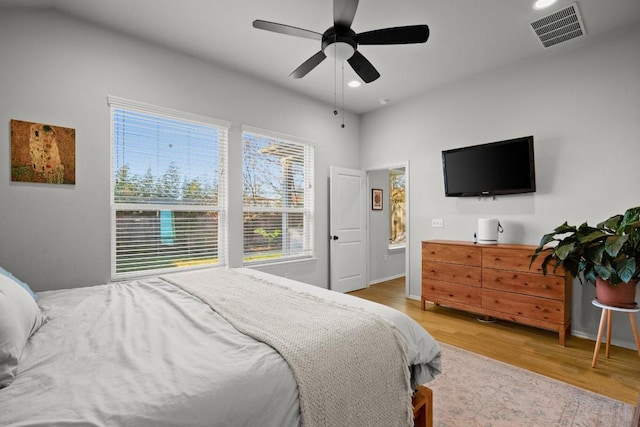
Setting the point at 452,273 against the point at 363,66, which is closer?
the point at 363,66

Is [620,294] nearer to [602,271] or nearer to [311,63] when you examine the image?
[602,271]

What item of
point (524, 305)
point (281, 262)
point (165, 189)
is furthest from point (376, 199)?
point (165, 189)

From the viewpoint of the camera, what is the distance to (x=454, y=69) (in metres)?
3.70

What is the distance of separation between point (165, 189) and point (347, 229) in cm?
273

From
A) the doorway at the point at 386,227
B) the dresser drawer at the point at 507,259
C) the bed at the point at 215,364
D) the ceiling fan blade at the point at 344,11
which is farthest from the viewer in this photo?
the doorway at the point at 386,227

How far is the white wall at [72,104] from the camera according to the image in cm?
243

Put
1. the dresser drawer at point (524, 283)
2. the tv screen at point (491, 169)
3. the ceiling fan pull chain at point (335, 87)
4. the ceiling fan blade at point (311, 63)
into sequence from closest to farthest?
the ceiling fan blade at point (311, 63)
the dresser drawer at point (524, 283)
the tv screen at point (491, 169)
the ceiling fan pull chain at point (335, 87)

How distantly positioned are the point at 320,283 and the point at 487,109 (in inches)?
129

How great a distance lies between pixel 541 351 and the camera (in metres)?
2.75

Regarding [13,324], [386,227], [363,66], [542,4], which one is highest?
[542,4]

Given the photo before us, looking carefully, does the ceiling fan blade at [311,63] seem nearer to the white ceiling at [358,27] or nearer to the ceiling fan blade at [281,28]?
the ceiling fan blade at [281,28]

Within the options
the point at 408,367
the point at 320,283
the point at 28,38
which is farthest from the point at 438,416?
the point at 28,38

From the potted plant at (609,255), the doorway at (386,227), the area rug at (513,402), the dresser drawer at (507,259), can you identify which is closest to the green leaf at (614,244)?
the potted plant at (609,255)

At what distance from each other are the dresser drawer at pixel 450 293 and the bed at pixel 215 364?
7.16ft
